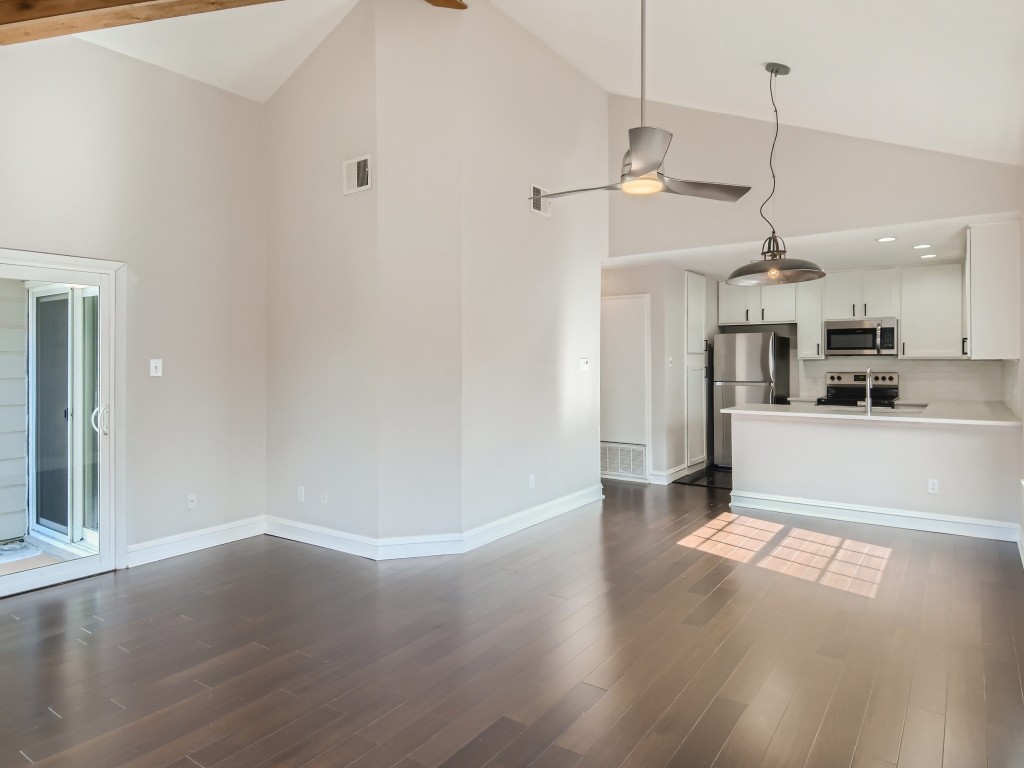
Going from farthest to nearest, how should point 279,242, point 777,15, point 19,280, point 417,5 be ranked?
point 279,242 < point 417,5 < point 19,280 < point 777,15

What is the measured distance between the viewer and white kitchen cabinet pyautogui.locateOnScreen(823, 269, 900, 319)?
6973 millimetres

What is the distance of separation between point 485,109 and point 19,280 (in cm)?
328

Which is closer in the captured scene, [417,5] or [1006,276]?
[417,5]

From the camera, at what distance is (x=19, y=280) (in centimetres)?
391

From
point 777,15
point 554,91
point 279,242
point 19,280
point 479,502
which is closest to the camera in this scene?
point 777,15

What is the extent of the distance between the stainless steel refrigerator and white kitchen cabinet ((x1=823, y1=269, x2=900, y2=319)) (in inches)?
27.8

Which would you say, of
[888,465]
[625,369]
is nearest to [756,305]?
[625,369]

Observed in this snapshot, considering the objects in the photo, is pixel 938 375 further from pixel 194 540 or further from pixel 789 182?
pixel 194 540

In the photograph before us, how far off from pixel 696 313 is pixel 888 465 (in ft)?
9.65

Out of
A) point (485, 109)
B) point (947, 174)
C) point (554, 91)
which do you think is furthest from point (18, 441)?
point (947, 174)

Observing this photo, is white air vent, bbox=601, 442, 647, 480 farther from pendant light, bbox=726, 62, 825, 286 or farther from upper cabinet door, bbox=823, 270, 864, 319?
pendant light, bbox=726, 62, 825, 286

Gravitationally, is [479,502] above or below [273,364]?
below

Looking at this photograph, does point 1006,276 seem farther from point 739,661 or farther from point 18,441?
point 18,441

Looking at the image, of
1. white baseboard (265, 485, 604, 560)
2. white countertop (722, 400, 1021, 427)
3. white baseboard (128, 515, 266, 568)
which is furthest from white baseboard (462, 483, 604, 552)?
white baseboard (128, 515, 266, 568)
